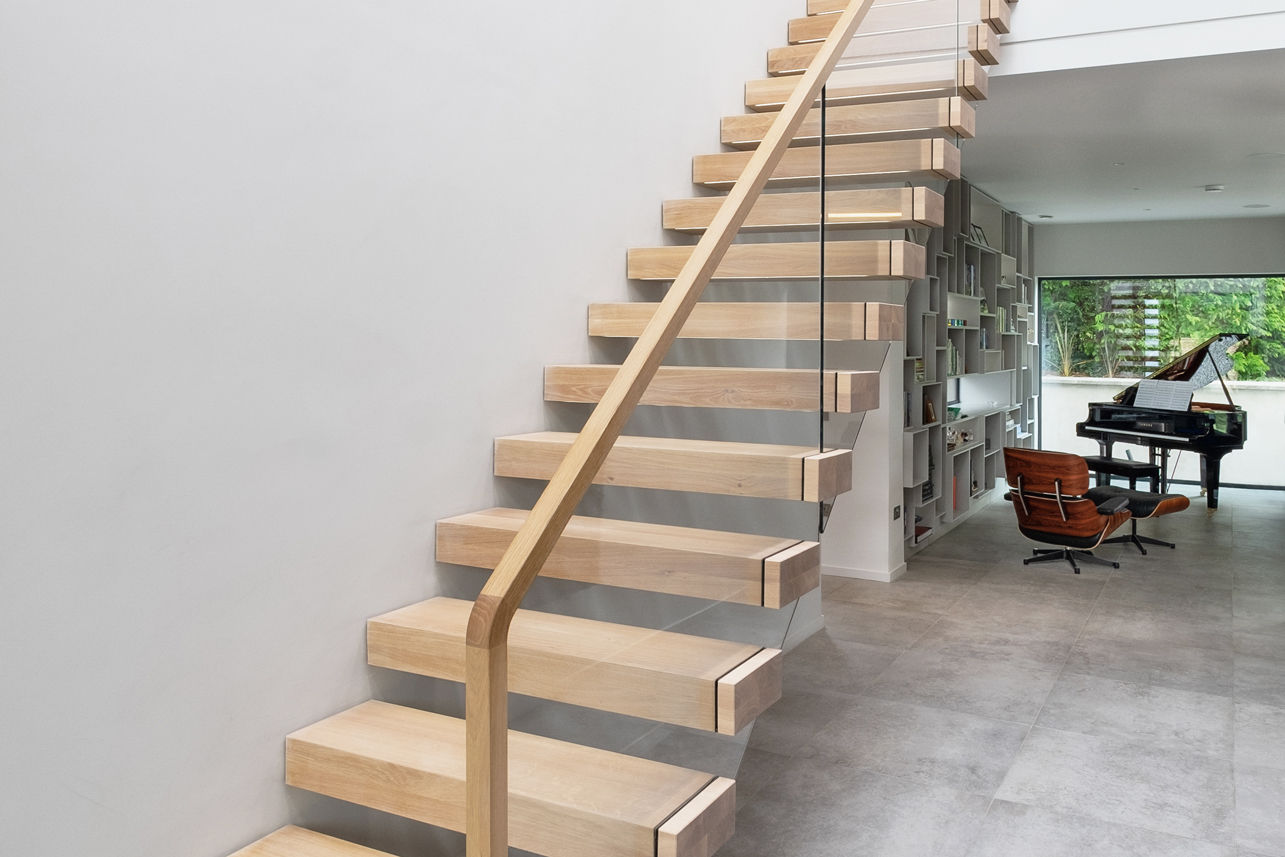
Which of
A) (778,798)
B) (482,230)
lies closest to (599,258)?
(482,230)

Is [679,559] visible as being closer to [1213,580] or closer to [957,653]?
[957,653]

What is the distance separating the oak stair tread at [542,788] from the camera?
6.22 ft

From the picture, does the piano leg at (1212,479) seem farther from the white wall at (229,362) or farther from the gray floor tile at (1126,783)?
the white wall at (229,362)

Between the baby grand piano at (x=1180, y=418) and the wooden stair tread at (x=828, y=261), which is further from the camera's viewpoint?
the baby grand piano at (x=1180, y=418)

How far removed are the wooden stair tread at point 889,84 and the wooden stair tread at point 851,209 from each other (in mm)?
258

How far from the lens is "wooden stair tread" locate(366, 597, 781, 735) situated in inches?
70.3

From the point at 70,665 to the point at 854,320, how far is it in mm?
1939

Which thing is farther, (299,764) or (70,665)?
(299,764)

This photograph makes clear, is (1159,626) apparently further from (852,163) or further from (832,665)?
(852,163)

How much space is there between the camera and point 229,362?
2.30 metres

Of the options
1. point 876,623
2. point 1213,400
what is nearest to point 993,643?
point 876,623

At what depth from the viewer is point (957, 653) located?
534cm

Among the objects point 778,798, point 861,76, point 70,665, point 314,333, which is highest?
point 861,76

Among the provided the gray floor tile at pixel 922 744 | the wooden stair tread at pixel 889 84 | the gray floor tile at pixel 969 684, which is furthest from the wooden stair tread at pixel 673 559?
the gray floor tile at pixel 969 684
